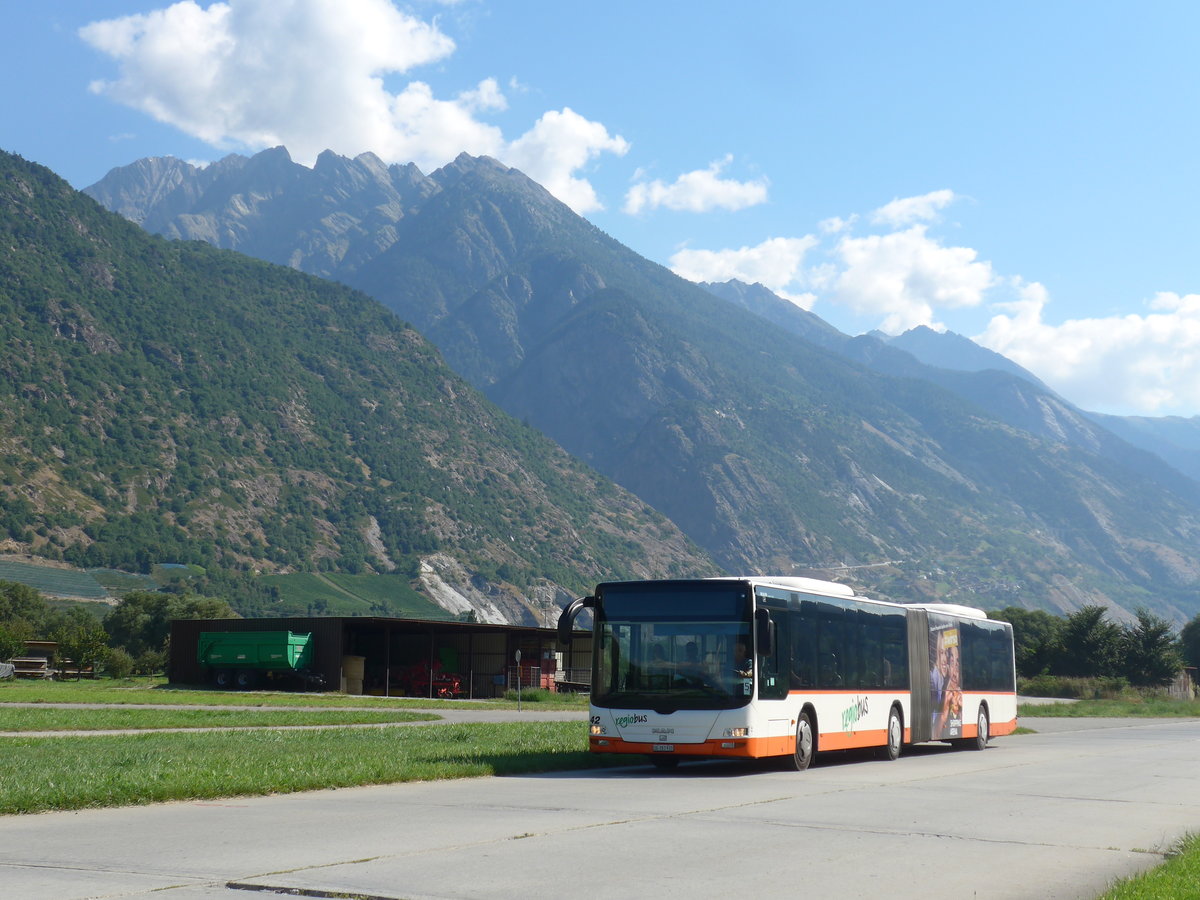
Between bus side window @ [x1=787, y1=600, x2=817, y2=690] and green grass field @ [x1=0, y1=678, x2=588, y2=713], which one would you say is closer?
bus side window @ [x1=787, y1=600, x2=817, y2=690]

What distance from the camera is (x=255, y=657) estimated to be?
5553cm

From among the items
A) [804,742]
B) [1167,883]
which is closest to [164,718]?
[804,742]

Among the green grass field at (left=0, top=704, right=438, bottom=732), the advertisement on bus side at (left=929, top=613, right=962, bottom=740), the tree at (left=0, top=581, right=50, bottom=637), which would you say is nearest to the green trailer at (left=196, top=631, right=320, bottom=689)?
the green grass field at (left=0, top=704, right=438, bottom=732)

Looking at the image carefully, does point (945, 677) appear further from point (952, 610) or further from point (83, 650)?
point (83, 650)

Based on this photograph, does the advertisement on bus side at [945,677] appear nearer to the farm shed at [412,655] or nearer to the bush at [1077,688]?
the farm shed at [412,655]

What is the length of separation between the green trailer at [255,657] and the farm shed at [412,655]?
0.58 m

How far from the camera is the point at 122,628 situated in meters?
89.9

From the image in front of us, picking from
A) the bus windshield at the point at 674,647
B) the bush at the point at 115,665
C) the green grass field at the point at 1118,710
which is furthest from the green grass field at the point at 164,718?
the bush at the point at 115,665

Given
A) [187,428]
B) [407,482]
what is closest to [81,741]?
[187,428]

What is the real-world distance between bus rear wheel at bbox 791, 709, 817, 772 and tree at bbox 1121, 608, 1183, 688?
61627 millimetres

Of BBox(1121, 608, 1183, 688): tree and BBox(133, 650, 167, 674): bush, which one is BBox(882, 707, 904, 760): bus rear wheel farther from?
BBox(133, 650, 167, 674): bush

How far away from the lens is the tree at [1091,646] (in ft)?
251

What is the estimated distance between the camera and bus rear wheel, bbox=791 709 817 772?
64.1 ft

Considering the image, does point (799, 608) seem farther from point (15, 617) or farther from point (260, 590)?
point (260, 590)
